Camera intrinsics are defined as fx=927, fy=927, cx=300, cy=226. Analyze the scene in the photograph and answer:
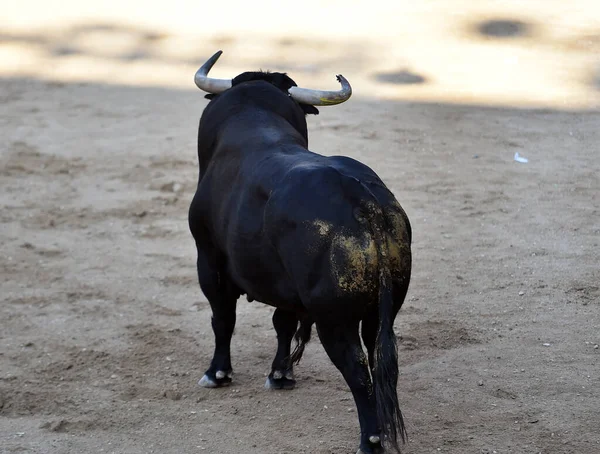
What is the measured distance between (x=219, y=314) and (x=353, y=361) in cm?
138

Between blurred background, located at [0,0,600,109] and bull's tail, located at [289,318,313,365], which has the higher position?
blurred background, located at [0,0,600,109]

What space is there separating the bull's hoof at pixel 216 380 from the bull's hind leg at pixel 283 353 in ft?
0.75

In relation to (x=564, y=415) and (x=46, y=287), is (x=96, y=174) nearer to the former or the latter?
(x=46, y=287)

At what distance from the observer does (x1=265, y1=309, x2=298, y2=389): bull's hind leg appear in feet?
16.0

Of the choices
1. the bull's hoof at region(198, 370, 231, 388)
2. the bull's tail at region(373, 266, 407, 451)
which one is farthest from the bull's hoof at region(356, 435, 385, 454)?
the bull's hoof at region(198, 370, 231, 388)

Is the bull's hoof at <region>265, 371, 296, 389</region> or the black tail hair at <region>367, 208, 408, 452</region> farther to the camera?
the bull's hoof at <region>265, 371, 296, 389</region>

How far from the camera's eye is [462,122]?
9484 millimetres

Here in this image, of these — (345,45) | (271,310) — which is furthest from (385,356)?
(345,45)

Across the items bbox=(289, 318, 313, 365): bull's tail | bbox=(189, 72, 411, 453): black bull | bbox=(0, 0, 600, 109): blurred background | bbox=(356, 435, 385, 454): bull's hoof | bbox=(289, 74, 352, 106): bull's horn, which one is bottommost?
bbox=(356, 435, 385, 454): bull's hoof

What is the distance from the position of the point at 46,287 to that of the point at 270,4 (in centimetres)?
832

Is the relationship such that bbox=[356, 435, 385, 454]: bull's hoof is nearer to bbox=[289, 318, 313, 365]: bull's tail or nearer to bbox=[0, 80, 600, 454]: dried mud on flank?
bbox=[0, 80, 600, 454]: dried mud on flank

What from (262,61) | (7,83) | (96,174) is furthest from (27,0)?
(96,174)

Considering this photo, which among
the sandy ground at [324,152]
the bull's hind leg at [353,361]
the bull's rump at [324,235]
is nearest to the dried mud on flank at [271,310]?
the sandy ground at [324,152]

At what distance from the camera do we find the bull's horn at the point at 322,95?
4992 millimetres
